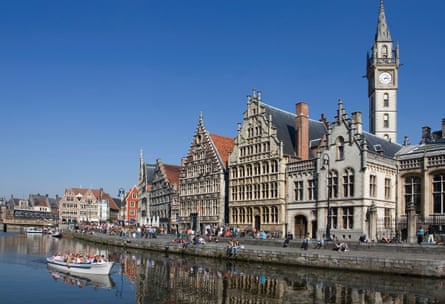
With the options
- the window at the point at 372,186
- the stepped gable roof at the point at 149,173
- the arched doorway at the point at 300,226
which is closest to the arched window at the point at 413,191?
the window at the point at 372,186

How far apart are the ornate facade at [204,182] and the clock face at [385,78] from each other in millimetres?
24042

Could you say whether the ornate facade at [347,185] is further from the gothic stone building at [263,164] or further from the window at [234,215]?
the window at [234,215]

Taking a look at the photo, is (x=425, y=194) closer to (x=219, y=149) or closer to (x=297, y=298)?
(x=297, y=298)

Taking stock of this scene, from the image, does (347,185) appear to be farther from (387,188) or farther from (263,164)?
(263,164)

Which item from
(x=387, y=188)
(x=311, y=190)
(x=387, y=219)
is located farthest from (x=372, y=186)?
(x=311, y=190)

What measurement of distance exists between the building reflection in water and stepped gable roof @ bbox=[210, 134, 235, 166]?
2968 cm

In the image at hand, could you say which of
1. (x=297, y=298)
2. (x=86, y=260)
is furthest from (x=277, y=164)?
(x=297, y=298)

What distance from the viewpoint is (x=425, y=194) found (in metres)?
47.5

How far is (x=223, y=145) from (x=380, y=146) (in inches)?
1024

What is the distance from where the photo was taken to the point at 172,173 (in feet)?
287

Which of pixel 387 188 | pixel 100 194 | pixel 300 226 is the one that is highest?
pixel 387 188

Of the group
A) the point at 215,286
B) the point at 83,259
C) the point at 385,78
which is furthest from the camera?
the point at 385,78

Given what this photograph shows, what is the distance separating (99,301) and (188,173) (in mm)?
47181

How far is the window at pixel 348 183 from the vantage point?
49344mm
